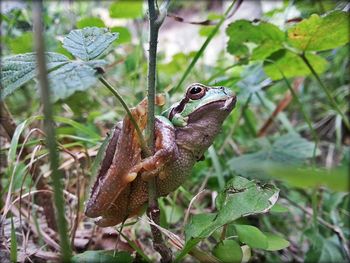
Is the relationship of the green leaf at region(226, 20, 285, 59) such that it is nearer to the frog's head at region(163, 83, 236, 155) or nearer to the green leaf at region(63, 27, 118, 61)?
the frog's head at region(163, 83, 236, 155)

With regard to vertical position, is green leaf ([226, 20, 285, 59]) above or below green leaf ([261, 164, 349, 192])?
above

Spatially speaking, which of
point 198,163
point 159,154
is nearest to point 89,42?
point 159,154

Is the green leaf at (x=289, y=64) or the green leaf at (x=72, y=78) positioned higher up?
the green leaf at (x=72, y=78)

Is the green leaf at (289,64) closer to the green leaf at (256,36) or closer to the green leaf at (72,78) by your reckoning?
the green leaf at (256,36)

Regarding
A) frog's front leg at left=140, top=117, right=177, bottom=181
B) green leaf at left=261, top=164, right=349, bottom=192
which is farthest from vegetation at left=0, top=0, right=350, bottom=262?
frog's front leg at left=140, top=117, right=177, bottom=181

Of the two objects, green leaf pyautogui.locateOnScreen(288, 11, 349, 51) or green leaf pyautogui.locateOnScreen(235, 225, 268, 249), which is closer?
green leaf pyautogui.locateOnScreen(235, 225, 268, 249)

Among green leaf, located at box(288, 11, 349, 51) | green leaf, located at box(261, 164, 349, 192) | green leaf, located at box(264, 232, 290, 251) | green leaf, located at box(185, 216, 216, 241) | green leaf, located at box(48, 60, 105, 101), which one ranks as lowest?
green leaf, located at box(264, 232, 290, 251)

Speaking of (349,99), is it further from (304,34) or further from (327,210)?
(304,34)

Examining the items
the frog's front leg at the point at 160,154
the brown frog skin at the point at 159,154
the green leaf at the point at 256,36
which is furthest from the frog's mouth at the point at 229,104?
the green leaf at the point at 256,36
